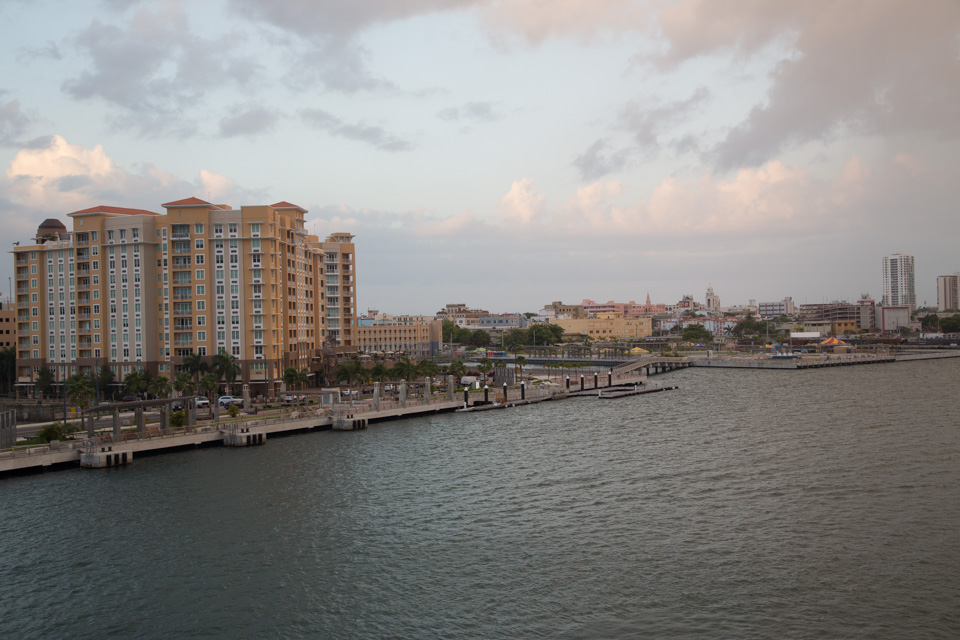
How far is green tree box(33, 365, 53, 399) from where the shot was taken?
79188mm

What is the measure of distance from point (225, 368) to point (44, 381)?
819 inches

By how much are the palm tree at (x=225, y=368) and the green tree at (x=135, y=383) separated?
669 cm

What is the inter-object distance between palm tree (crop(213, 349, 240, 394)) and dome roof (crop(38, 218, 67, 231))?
89.1 feet

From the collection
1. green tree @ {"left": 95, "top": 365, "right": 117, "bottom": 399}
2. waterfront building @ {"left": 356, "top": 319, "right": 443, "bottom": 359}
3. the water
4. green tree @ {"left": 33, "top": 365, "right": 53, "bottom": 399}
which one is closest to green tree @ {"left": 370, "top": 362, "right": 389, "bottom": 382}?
green tree @ {"left": 95, "top": 365, "right": 117, "bottom": 399}

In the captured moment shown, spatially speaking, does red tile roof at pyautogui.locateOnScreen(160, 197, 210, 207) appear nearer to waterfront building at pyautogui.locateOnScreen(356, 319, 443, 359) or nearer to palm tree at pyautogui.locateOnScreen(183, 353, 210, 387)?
palm tree at pyautogui.locateOnScreen(183, 353, 210, 387)

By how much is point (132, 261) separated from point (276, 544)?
190 ft

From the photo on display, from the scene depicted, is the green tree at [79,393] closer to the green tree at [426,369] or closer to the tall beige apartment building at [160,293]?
the tall beige apartment building at [160,293]

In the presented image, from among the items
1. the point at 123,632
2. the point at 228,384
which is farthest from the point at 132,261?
the point at 123,632

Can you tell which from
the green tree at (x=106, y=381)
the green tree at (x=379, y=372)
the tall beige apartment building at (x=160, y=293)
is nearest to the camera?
the green tree at (x=106, y=381)

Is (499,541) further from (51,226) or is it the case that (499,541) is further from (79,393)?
(51,226)

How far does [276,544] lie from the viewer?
102ft

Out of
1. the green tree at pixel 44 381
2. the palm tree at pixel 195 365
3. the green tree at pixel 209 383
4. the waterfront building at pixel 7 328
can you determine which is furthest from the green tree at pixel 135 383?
the waterfront building at pixel 7 328

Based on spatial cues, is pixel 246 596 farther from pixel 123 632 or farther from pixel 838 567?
pixel 838 567

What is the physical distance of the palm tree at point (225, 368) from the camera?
75.2 m
